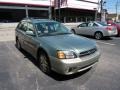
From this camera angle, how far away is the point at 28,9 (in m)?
38.7

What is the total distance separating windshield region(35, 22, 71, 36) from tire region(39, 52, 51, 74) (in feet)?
2.93

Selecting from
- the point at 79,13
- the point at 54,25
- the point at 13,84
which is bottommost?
the point at 13,84

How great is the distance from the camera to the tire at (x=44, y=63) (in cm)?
558

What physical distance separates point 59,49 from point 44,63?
952mm

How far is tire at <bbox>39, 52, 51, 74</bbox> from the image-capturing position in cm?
558

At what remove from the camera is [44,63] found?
579 centimetres

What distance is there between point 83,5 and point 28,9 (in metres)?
15.5

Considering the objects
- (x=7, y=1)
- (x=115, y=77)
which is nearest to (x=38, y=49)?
(x=115, y=77)

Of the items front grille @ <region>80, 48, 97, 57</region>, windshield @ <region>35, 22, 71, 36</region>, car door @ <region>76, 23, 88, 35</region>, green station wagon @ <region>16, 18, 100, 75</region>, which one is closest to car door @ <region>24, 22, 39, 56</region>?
green station wagon @ <region>16, 18, 100, 75</region>

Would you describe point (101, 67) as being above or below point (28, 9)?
below

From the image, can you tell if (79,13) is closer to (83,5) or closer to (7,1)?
(83,5)

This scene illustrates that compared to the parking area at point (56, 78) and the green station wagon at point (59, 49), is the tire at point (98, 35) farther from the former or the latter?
the green station wagon at point (59, 49)

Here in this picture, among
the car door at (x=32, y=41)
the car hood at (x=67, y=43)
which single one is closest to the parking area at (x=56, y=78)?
the car door at (x=32, y=41)

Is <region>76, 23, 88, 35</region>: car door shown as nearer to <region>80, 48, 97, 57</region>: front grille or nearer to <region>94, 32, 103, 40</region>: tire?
<region>94, 32, 103, 40</region>: tire
